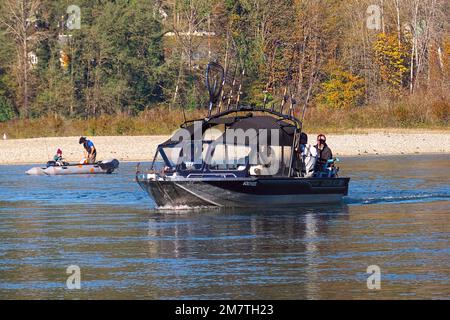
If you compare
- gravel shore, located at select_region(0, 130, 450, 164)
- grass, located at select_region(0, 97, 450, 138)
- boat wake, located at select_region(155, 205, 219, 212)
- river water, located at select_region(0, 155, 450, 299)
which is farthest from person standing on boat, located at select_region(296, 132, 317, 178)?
grass, located at select_region(0, 97, 450, 138)

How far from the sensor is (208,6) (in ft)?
266

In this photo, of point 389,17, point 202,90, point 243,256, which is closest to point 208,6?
point 202,90

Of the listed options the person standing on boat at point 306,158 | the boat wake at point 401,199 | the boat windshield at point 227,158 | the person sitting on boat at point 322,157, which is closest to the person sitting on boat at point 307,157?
the person standing on boat at point 306,158

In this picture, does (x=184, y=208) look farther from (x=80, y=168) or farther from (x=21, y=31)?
(x=21, y=31)

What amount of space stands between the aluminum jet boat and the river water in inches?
15.6

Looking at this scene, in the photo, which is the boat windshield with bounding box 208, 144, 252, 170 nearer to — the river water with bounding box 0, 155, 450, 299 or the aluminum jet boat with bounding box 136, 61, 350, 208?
the aluminum jet boat with bounding box 136, 61, 350, 208

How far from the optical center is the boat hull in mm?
28625

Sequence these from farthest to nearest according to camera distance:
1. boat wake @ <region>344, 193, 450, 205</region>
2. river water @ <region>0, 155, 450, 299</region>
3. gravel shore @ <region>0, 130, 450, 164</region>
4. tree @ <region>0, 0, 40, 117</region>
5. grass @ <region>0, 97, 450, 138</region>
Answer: tree @ <region>0, 0, 40, 117</region> < grass @ <region>0, 97, 450, 138</region> < gravel shore @ <region>0, 130, 450, 164</region> < boat wake @ <region>344, 193, 450, 205</region> < river water @ <region>0, 155, 450, 299</region>

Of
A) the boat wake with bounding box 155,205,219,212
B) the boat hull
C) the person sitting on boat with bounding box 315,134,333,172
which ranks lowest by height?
the boat wake with bounding box 155,205,219,212

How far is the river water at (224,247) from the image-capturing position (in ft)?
59.0

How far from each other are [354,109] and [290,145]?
39435mm

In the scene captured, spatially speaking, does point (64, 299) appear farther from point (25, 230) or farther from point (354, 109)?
point (354, 109)

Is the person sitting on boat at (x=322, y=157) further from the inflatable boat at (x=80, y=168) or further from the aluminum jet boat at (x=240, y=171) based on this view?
the inflatable boat at (x=80, y=168)

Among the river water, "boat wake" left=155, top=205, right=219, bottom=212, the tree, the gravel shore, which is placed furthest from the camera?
the tree
